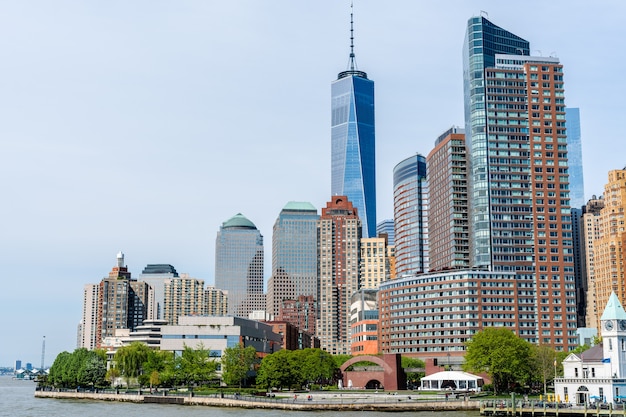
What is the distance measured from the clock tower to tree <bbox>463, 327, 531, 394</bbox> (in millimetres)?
35173

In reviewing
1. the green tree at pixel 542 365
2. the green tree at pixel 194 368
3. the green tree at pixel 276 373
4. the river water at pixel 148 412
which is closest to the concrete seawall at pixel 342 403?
the river water at pixel 148 412

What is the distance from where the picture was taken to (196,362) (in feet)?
649

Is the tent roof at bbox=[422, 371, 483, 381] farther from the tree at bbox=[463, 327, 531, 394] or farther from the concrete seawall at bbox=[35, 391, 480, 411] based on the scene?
the concrete seawall at bbox=[35, 391, 480, 411]

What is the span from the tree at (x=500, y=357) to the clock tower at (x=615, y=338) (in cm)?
3517

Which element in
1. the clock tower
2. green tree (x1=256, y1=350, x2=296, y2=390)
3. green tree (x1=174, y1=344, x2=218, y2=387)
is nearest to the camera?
the clock tower

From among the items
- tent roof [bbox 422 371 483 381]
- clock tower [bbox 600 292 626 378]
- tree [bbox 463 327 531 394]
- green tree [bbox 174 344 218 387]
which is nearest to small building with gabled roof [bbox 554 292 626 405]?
clock tower [bbox 600 292 626 378]

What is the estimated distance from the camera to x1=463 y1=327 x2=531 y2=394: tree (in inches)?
6890

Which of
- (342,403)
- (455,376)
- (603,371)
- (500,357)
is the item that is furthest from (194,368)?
(603,371)

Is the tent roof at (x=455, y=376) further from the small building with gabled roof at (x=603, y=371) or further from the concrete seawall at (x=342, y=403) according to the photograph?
the small building with gabled roof at (x=603, y=371)

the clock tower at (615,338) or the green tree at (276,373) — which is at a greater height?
the clock tower at (615,338)

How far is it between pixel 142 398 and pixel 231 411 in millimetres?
38189

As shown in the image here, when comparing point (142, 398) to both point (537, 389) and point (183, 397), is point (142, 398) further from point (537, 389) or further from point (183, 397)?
point (537, 389)

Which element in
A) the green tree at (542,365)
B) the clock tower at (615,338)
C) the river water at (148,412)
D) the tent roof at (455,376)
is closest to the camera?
the river water at (148,412)

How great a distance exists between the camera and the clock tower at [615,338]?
13811 cm
